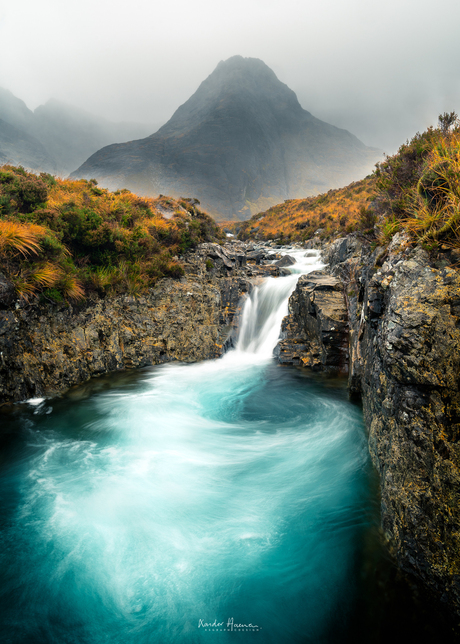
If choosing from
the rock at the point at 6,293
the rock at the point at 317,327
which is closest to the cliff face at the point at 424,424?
the rock at the point at 317,327

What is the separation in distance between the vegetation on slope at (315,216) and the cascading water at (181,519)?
717 inches

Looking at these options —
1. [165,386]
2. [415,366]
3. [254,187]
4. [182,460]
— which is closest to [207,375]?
[165,386]

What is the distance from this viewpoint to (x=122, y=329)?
10953 mm

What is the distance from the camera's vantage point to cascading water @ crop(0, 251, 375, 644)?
353 cm

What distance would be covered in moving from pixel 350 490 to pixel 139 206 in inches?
588

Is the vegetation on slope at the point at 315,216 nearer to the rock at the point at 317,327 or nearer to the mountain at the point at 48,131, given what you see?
the rock at the point at 317,327

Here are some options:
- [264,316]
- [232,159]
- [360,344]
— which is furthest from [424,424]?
[232,159]

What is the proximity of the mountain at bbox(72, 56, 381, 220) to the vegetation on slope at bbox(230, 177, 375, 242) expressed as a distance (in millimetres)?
64076

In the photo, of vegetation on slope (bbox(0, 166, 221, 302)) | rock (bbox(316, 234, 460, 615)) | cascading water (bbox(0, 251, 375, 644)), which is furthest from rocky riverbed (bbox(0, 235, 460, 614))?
cascading water (bbox(0, 251, 375, 644))

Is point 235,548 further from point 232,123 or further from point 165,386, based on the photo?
point 232,123

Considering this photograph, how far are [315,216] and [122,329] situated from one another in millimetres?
27518

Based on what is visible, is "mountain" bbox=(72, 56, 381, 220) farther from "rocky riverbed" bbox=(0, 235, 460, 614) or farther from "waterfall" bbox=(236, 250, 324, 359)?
"rocky riverbed" bbox=(0, 235, 460, 614)

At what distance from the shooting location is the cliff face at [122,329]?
323 inches

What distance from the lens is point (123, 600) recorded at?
3.75 m
